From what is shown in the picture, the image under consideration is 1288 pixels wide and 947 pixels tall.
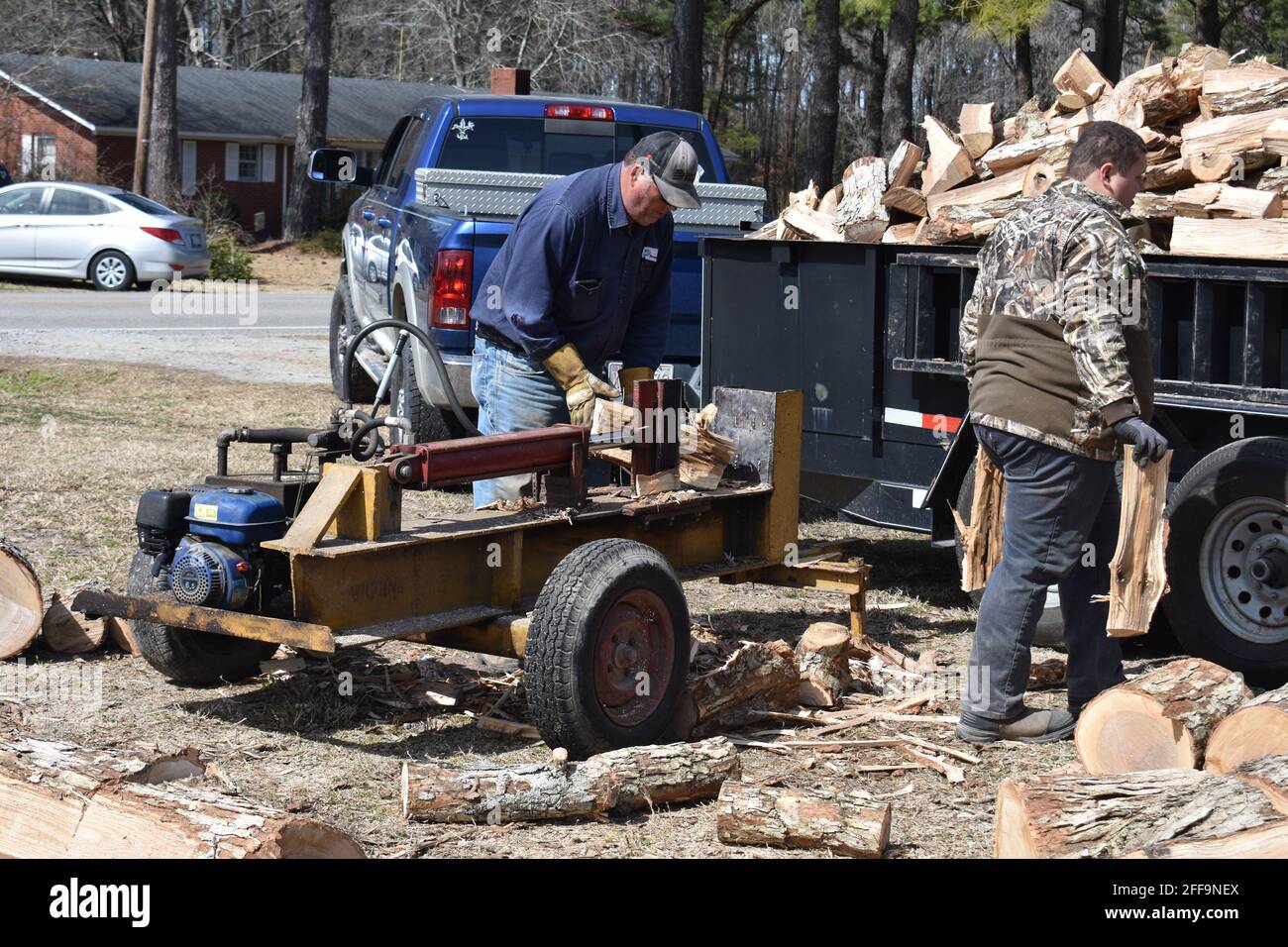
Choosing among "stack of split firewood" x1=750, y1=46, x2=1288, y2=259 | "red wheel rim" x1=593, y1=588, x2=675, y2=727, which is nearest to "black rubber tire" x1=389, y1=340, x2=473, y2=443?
"stack of split firewood" x1=750, y1=46, x2=1288, y2=259

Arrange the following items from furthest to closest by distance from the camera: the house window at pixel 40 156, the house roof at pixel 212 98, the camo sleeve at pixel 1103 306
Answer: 1. the house window at pixel 40 156
2. the house roof at pixel 212 98
3. the camo sleeve at pixel 1103 306

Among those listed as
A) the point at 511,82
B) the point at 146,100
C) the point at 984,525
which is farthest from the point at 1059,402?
the point at 146,100

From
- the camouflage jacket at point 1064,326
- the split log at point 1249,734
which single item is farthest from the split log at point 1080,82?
the split log at point 1249,734

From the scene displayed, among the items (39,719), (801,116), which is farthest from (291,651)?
(801,116)

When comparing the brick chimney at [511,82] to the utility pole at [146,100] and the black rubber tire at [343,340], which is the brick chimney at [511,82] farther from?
the utility pole at [146,100]

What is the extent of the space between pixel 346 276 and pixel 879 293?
19.1 ft

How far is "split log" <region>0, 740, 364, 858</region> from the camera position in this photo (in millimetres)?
3547

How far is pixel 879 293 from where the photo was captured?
6.91 m

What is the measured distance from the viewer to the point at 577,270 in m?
5.66

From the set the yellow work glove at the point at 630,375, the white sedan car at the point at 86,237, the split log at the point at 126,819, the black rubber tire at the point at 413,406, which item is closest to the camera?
the split log at the point at 126,819

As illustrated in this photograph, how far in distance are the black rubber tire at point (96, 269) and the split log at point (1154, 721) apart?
69.3ft

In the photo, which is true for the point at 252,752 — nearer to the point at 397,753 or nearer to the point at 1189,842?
the point at 397,753

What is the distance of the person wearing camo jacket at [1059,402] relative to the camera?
4949 millimetres

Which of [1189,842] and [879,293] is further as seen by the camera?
[879,293]
